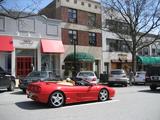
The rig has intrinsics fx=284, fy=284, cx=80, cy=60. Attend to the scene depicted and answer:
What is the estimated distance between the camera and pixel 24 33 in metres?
28.3

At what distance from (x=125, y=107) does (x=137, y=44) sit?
23563 mm

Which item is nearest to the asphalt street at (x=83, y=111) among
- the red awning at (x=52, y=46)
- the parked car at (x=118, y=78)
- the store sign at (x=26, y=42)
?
the parked car at (x=118, y=78)

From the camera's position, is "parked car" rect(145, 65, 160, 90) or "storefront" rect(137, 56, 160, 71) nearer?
"parked car" rect(145, 65, 160, 90)

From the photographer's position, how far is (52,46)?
2939cm

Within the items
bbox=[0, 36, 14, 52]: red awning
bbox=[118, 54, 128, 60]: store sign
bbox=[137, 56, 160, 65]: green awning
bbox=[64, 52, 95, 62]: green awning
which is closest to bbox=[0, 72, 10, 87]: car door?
bbox=[0, 36, 14, 52]: red awning

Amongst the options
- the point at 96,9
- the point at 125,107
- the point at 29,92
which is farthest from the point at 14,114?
the point at 96,9

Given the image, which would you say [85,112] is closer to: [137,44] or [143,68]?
[137,44]

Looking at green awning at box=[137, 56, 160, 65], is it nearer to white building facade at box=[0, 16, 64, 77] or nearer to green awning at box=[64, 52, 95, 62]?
green awning at box=[64, 52, 95, 62]

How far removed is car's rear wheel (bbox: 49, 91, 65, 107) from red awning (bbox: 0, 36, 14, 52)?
51.2 feet

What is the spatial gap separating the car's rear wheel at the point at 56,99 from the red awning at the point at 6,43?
15596 millimetres

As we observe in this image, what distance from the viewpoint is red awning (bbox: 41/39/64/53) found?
94.3ft

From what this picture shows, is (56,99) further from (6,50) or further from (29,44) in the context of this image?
(29,44)

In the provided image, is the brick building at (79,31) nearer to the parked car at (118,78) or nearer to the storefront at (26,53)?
the storefront at (26,53)

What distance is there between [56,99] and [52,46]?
59.6ft
